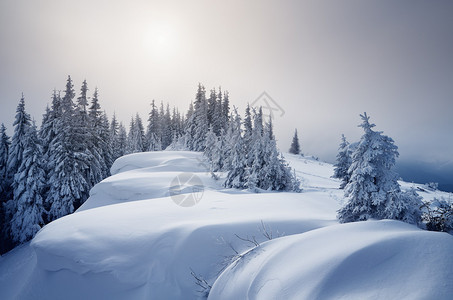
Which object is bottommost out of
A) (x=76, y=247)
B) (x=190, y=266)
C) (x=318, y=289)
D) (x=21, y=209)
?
(x=21, y=209)

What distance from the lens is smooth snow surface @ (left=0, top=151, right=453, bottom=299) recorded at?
3.06m

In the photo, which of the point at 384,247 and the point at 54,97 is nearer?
the point at 384,247

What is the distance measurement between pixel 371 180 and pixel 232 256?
5060 mm

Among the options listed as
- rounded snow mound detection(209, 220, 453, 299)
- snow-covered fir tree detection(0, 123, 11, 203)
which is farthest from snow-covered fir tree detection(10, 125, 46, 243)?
rounded snow mound detection(209, 220, 453, 299)

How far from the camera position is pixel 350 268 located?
3301 mm

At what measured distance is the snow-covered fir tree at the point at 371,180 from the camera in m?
6.90

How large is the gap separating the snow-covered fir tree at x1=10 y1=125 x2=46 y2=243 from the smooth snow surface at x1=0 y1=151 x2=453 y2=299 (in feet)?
59.4

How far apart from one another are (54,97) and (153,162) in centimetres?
1310

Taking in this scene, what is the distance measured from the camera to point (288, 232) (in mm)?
A: 6363

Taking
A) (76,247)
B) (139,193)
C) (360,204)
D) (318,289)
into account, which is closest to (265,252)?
(318,289)

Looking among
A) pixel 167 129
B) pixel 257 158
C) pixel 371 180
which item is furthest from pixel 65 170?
pixel 167 129

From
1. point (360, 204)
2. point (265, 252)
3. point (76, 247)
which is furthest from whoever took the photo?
point (360, 204)

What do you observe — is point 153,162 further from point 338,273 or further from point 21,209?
point 338,273

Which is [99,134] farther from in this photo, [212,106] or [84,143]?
[212,106]
